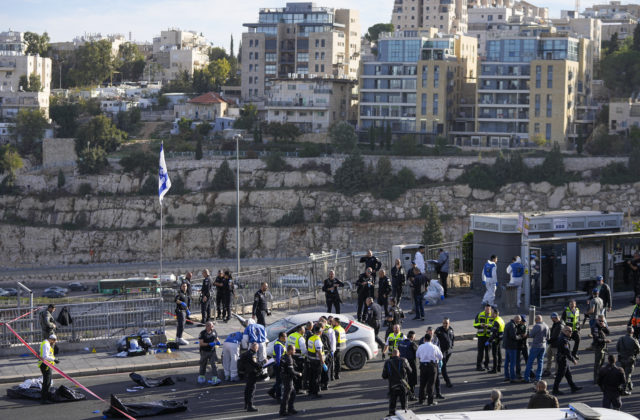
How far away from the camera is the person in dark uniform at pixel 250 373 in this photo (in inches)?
682

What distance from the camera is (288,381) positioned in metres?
17.0

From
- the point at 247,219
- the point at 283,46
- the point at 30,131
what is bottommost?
the point at 247,219

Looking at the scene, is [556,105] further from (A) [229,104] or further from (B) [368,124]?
(A) [229,104]

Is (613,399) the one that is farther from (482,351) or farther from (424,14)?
(424,14)

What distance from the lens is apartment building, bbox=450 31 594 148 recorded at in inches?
3246

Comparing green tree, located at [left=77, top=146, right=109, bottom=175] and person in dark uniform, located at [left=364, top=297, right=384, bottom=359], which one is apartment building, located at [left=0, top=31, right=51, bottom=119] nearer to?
green tree, located at [left=77, top=146, right=109, bottom=175]

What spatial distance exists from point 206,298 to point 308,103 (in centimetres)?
6934

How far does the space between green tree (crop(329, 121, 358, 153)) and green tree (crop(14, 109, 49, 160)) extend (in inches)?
1196

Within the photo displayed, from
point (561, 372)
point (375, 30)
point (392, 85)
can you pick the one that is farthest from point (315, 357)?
point (375, 30)

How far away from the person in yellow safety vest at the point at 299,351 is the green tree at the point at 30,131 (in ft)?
268

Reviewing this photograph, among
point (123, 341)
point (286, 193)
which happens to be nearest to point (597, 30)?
point (286, 193)

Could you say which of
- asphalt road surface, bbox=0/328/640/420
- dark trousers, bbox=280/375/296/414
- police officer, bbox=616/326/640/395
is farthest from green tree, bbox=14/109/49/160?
police officer, bbox=616/326/640/395

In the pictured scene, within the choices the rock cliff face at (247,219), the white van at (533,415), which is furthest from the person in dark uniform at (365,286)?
the rock cliff face at (247,219)

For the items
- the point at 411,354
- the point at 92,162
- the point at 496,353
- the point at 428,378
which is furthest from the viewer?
the point at 92,162
